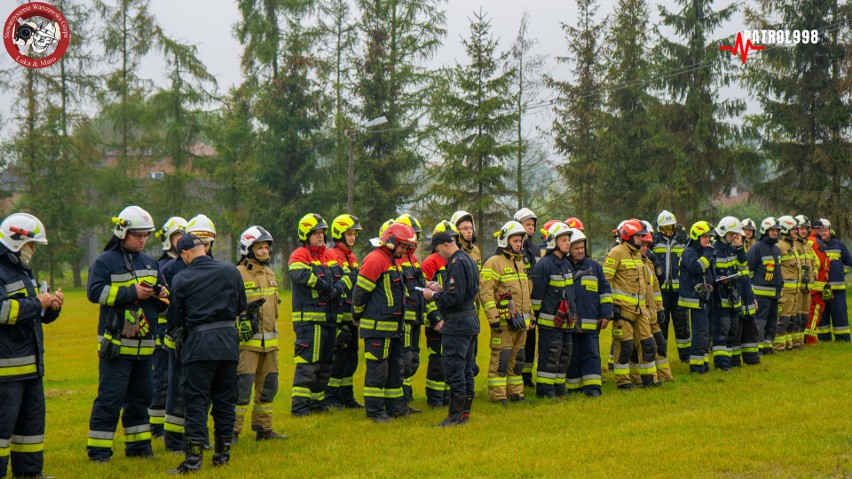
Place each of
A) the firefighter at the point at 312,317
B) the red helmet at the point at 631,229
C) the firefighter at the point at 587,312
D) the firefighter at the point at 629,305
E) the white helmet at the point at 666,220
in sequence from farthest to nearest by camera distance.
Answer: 1. the white helmet at the point at 666,220
2. the red helmet at the point at 631,229
3. the firefighter at the point at 629,305
4. the firefighter at the point at 587,312
5. the firefighter at the point at 312,317

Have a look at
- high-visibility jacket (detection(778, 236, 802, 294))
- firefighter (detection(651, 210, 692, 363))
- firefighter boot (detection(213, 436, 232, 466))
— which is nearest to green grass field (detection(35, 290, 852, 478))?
firefighter boot (detection(213, 436, 232, 466))

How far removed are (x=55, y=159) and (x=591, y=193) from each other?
30565mm

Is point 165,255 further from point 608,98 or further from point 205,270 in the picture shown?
point 608,98

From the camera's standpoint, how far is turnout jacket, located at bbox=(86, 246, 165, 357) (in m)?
8.28

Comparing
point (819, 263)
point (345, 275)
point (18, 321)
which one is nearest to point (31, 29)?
point (345, 275)

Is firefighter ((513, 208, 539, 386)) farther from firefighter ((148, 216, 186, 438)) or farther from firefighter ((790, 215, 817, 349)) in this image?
firefighter ((790, 215, 817, 349))

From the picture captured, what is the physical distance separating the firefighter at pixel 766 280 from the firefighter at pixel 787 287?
0.48m

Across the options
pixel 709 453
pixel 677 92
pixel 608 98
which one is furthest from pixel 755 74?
pixel 709 453

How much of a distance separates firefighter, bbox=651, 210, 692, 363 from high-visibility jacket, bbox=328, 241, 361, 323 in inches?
245

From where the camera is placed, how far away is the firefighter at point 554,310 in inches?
460

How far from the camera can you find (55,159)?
45.8 meters

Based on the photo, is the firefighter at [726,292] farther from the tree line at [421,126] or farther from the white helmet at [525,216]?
the tree line at [421,126]

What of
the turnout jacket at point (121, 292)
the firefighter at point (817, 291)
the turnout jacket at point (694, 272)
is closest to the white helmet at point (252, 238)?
the turnout jacket at point (121, 292)

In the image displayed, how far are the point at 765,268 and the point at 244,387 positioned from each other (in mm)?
11270
